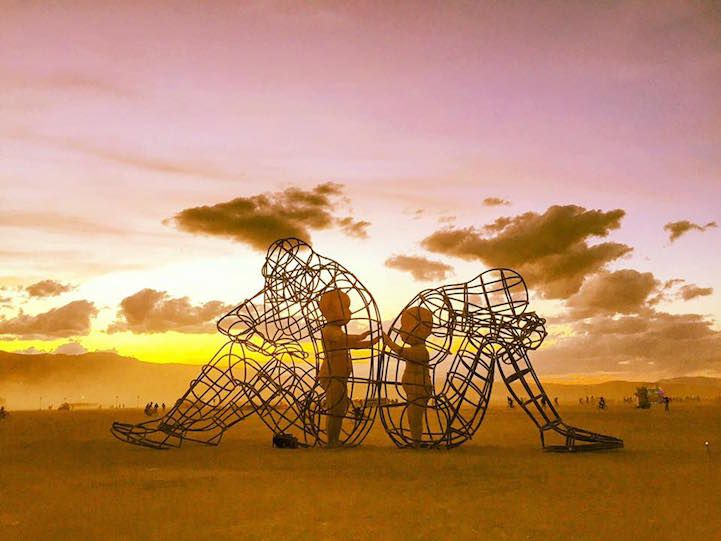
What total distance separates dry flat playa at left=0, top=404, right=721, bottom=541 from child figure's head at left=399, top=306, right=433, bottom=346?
1.93 metres

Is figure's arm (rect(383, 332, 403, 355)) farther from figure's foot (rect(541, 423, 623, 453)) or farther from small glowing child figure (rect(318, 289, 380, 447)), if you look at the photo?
figure's foot (rect(541, 423, 623, 453))

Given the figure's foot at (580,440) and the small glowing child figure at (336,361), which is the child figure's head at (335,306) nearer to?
the small glowing child figure at (336,361)

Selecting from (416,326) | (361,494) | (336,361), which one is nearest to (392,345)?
(416,326)

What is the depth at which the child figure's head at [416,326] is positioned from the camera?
1161 centimetres

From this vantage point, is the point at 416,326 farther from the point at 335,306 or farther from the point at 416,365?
the point at 335,306

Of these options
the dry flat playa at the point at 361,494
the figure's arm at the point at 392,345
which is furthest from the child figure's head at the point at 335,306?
the dry flat playa at the point at 361,494

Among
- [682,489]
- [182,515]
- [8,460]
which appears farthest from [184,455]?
[682,489]

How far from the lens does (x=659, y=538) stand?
5105 mm

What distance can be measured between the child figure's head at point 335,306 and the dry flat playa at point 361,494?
230 centimetres

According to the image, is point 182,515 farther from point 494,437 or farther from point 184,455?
point 494,437

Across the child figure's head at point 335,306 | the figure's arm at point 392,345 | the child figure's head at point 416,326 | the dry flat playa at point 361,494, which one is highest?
the child figure's head at point 335,306

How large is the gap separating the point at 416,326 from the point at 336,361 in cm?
154

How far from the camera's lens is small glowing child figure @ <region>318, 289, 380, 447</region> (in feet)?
37.9

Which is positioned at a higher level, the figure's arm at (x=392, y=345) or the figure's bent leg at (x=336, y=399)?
the figure's arm at (x=392, y=345)
